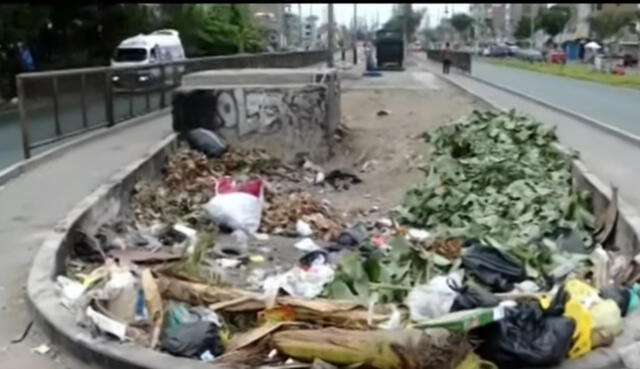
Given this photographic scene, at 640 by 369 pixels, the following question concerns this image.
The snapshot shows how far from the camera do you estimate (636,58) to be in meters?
69.3

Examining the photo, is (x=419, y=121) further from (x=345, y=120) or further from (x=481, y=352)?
(x=481, y=352)

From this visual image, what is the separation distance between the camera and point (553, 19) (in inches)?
4427

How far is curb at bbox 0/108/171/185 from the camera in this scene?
13.6 m

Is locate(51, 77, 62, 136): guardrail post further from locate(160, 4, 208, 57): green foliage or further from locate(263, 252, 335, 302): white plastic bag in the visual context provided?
locate(160, 4, 208, 57): green foliage

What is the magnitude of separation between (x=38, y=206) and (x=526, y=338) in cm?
724

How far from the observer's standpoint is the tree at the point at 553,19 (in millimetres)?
112606

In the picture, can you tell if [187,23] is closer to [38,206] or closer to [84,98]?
[84,98]

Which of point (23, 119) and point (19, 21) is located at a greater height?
point (19, 21)

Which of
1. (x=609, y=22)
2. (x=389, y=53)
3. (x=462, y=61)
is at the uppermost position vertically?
(x=609, y=22)

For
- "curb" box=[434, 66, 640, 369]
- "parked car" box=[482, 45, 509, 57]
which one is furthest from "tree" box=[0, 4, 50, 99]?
"parked car" box=[482, 45, 509, 57]

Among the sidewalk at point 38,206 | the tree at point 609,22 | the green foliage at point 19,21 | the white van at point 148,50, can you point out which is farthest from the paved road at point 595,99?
the tree at point 609,22

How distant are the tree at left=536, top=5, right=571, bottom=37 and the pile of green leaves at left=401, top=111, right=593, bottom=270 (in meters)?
100

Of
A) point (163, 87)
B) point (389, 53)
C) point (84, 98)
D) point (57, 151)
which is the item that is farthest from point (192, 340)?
point (389, 53)

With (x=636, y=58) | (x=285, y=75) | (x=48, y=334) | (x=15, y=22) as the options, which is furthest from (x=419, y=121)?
(x=636, y=58)
